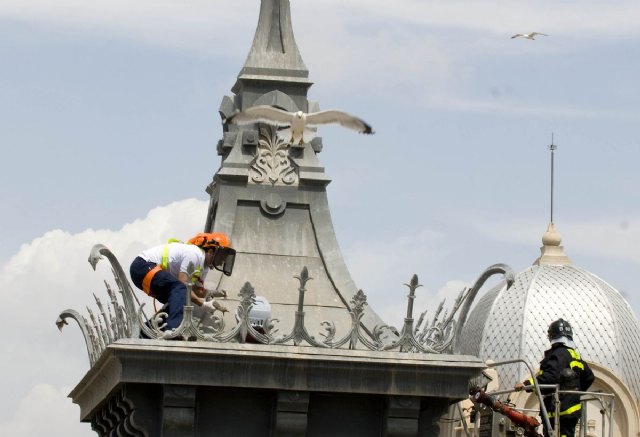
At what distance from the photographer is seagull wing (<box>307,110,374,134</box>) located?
26.4 meters

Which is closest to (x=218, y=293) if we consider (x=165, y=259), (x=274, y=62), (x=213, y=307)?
(x=213, y=307)

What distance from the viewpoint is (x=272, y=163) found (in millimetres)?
28000

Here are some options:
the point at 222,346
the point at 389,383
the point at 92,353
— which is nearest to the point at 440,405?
the point at 389,383

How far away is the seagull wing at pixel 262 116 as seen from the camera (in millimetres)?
26172

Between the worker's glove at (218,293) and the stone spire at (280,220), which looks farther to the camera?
the stone spire at (280,220)

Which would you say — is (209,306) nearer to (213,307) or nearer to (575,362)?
(213,307)

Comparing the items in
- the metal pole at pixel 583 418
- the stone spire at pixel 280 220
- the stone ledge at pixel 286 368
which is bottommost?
the stone ledge at pixel 286 368

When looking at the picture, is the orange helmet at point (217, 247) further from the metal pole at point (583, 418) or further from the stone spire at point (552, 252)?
the stone spire at point (552, 252)

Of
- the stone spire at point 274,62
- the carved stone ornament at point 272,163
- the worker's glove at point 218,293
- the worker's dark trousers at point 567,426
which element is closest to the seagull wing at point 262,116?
the carved stone ornament at point 272,163

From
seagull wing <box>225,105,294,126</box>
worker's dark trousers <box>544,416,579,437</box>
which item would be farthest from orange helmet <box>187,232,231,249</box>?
worker's dark trousers <box>544,416,579,437</box>

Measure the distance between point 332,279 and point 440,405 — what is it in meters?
3.31

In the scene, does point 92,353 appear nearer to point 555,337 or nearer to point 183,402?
point 183,402

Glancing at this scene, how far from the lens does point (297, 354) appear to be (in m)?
24.1

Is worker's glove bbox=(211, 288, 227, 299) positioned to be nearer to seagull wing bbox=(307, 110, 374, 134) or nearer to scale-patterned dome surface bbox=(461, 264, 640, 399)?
seagull wing bbox=(307, 110, 374, 134)
